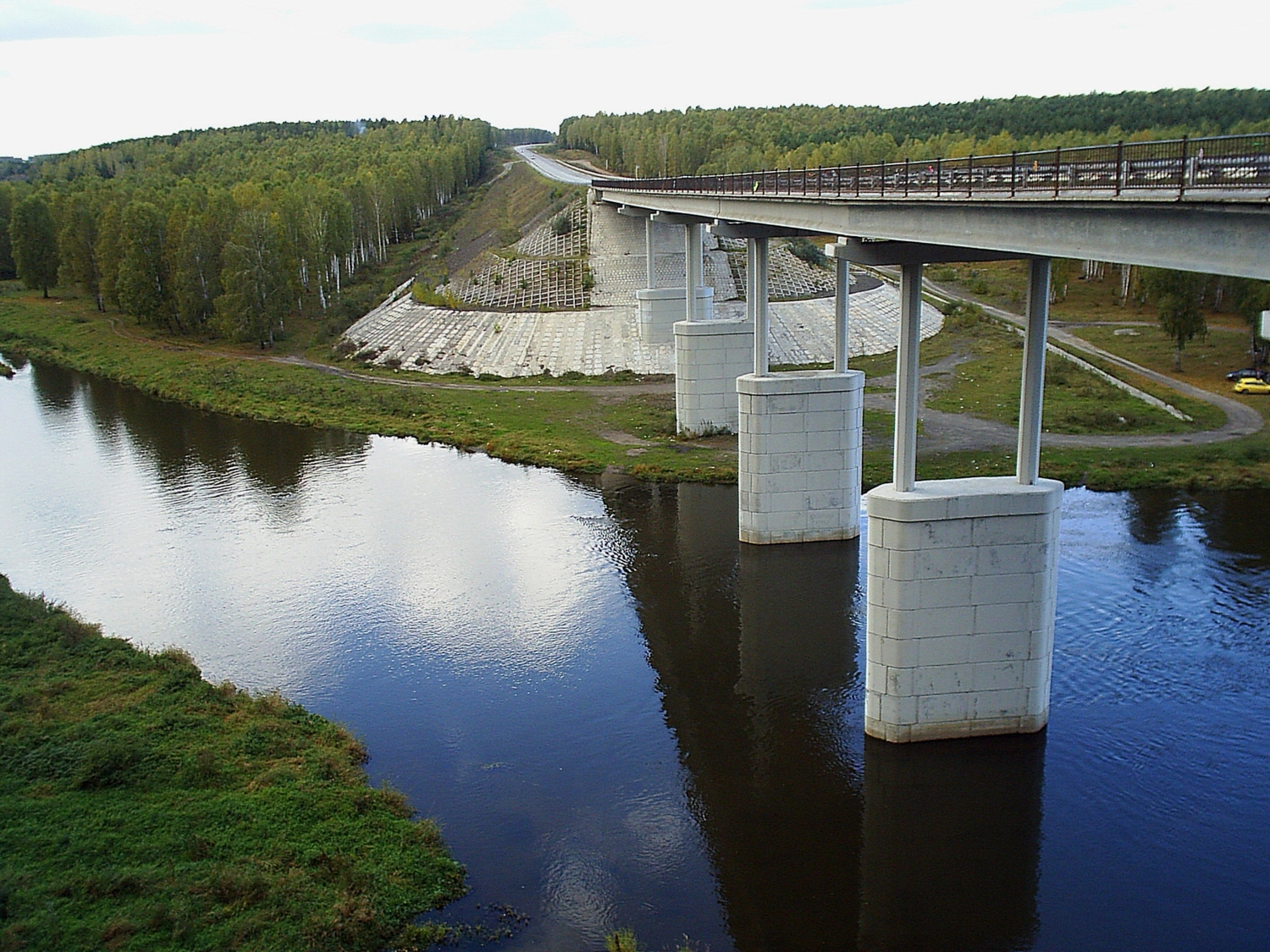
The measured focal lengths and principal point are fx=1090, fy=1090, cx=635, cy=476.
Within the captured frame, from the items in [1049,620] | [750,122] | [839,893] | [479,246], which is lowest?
[839,893]

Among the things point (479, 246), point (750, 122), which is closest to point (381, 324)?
point (479, 246)

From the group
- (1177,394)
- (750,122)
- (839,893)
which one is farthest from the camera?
(750,122)

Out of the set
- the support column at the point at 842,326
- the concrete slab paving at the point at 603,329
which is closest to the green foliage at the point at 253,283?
the concrete slab paving at the point at 603,329

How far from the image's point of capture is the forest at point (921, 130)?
3238 inches

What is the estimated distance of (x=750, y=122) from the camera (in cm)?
14700

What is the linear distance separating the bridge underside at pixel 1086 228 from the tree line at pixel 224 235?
51.2 meters

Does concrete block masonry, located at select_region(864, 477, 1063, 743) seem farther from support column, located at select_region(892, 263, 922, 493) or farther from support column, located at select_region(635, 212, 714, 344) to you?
support column, located at select_region(635, 212, 714, 344)

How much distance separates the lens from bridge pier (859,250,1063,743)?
63.6 ft

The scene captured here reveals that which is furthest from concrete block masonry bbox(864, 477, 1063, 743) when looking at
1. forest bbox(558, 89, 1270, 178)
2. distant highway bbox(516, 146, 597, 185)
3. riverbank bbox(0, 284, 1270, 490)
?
distant highway bbox(516, 146, 597, 185)

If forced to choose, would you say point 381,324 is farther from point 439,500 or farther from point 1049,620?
point 1049,620

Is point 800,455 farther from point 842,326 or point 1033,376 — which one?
point 1033,376

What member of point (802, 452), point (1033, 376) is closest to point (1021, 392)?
point (1033, 376)

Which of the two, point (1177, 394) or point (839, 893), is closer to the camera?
point (839, 893)

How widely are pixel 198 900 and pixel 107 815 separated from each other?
3008 millimetres
